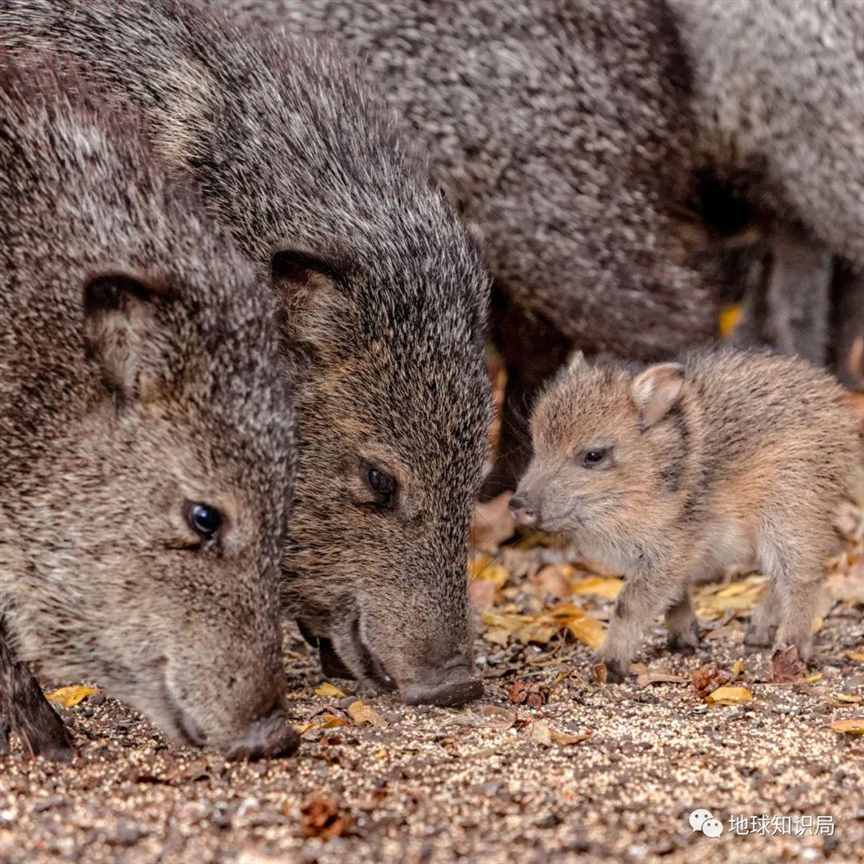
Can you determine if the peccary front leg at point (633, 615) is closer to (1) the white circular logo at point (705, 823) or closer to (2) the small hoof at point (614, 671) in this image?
(2) the small hoof at point (614, 671)

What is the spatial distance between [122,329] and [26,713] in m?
1.10

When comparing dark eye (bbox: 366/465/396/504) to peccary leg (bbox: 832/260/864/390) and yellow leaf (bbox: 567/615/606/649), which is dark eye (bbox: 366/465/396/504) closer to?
yellow leaf (bbox: 567/615/606/649)

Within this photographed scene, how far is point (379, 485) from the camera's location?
485cm

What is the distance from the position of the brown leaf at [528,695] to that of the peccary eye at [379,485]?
2.47 ft

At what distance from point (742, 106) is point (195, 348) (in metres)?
4.11

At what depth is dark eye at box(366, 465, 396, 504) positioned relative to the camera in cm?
484

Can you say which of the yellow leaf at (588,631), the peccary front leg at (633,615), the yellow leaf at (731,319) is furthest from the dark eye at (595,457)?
the yellow leaf at (731,319)

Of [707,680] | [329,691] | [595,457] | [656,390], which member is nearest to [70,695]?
[329,691]

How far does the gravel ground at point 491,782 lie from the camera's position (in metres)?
3.62

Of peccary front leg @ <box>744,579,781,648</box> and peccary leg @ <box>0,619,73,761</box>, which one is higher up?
peccary front leg @ <box>744,579,781,648</box>

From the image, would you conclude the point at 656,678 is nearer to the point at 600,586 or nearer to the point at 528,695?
the point at 528,695

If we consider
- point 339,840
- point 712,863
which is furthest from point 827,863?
point 339,840

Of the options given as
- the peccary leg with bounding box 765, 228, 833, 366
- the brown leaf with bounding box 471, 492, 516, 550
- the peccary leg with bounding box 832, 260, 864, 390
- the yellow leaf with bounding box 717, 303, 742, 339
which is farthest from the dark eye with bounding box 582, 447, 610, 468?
the peccary leg with bounding box 832, 260, 864, 390

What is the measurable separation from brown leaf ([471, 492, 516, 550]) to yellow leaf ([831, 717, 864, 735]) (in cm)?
286
